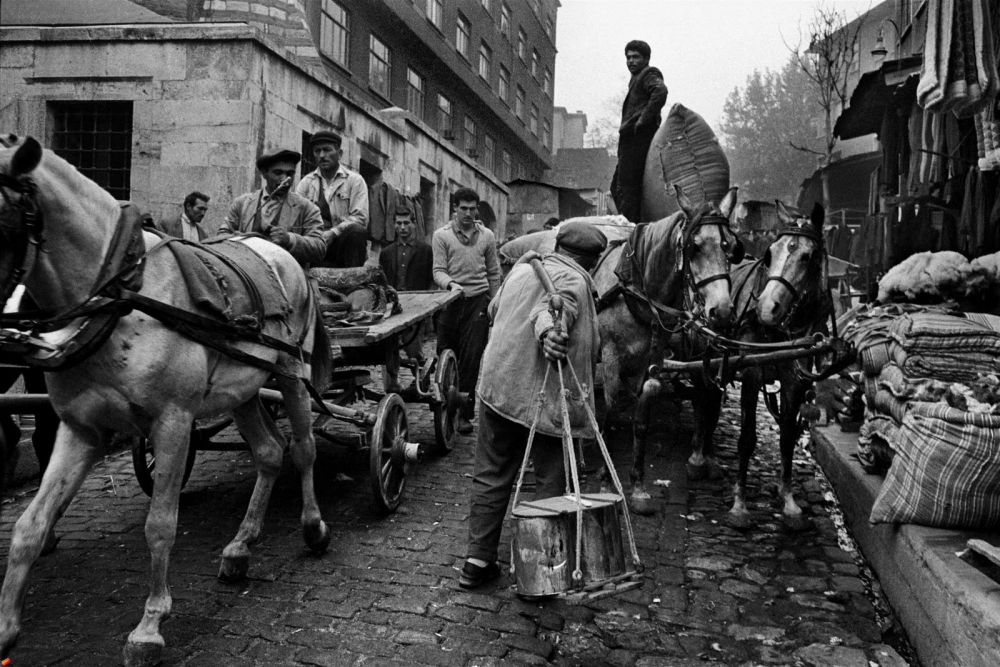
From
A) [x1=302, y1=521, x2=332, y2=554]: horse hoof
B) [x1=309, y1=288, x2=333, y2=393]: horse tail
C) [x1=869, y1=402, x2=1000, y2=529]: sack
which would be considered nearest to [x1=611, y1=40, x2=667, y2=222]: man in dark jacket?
[x1=309, y1=288, x2=333, y2=393]: horse tail

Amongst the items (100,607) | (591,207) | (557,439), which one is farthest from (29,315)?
(591,207)

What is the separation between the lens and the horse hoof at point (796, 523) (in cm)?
528

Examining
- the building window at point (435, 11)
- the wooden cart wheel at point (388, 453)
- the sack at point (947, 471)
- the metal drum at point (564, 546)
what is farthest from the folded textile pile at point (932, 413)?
the building window at point (435, 11)

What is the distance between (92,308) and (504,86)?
34405mm

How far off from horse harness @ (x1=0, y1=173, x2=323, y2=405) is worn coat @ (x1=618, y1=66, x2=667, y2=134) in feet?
18.9

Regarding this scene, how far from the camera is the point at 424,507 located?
5559 millimetres

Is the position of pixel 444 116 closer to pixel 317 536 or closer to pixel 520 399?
pixel 317 536

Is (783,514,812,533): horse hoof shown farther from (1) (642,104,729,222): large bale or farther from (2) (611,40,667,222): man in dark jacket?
(2) (611,40,667,222): man in dark jacket

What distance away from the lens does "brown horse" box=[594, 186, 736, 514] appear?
5.37 m

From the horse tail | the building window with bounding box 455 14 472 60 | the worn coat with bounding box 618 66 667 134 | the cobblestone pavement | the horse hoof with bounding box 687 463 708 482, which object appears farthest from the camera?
the building window with bounding box 455 14 472 60

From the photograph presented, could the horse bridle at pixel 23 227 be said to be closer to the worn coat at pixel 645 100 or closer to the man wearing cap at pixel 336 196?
the man wearing cap at pixel 336 196

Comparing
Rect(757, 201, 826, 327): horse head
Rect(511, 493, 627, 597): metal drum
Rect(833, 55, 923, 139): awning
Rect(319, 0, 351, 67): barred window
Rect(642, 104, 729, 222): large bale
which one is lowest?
Rect(511, 493, 627, 597): metal drum

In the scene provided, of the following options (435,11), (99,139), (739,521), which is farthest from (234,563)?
(435,11)

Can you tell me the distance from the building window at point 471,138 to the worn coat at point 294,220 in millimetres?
25670
